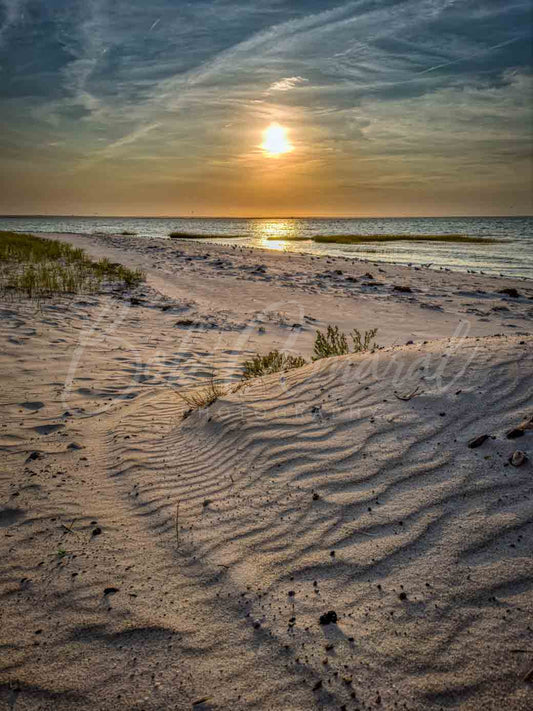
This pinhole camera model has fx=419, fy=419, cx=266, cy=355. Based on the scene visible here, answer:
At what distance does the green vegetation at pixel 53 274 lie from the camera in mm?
10680

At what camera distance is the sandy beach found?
6.06 feet

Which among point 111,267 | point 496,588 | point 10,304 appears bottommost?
point 496,588

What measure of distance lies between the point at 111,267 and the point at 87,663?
15.2m

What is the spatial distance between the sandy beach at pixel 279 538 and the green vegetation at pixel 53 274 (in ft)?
19.4

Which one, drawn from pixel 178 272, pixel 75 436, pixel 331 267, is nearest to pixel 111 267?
pixel 178 272

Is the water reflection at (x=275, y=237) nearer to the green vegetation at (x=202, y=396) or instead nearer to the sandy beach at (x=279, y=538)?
the green vegetation at (x=202, y=396)

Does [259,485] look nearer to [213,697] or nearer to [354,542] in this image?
[354,542]

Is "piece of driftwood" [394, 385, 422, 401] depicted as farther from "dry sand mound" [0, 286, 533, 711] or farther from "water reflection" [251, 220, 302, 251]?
"water reflection" [251, 220, 302, 251]

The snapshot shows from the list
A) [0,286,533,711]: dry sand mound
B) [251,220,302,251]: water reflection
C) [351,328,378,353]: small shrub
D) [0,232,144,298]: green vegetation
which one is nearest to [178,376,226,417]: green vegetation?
[0,286,533,711]: dry sand mound

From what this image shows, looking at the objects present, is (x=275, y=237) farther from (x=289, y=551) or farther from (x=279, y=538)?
(x=289, y=551)

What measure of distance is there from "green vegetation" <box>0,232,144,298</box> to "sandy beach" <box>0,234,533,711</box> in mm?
5926

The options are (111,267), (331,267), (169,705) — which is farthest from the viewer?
(331,267)

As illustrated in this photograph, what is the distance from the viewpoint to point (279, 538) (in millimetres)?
2627

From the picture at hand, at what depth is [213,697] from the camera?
180cm
